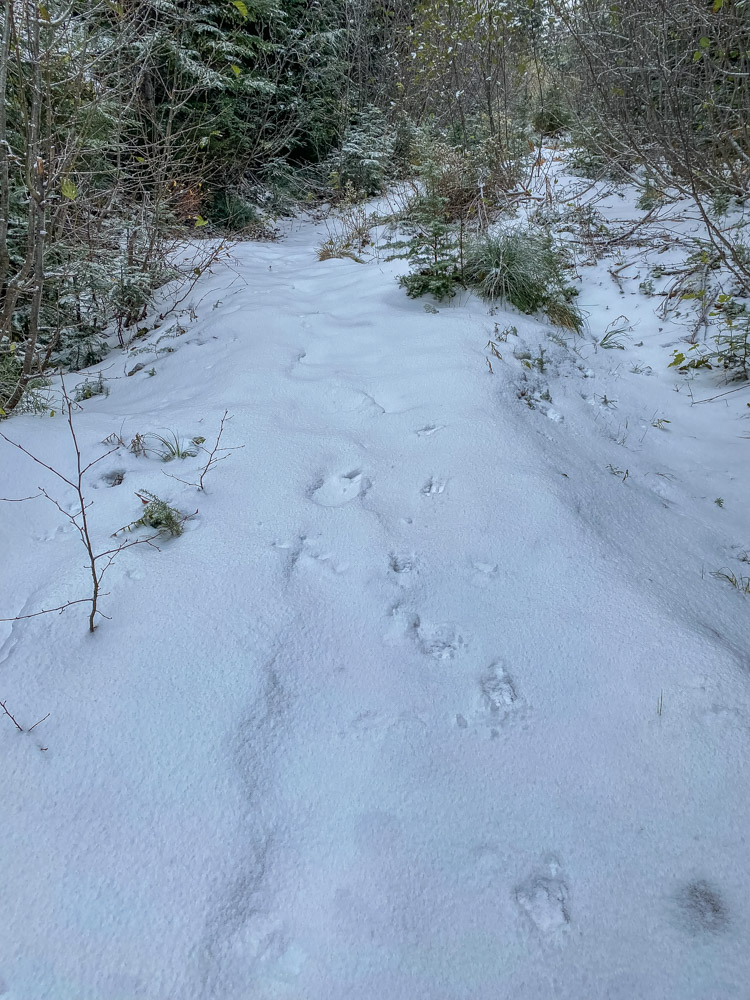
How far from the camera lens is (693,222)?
4441 millimetres

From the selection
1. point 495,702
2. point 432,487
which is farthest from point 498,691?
point 432,487

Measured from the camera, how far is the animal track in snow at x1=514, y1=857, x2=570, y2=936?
38.6 inches

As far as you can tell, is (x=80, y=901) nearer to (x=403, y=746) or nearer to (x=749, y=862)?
(x=403, y=746)

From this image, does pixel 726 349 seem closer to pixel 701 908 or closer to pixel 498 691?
pixel 498 691

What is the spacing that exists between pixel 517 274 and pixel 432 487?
6.92 feet

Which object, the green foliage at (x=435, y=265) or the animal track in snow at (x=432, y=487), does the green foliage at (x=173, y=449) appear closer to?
the animal track in snow at (x=432, y=487)

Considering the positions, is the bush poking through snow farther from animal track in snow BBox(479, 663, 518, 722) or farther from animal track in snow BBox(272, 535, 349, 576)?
animal track in snow BBox(479, 663, 518, 722)

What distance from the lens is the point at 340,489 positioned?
2021mm

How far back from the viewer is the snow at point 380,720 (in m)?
0.96

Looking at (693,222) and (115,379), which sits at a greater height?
(693,222)

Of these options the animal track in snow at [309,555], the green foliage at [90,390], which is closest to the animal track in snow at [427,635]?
the animal track in snow at [309,555]

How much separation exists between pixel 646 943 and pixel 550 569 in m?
0.93

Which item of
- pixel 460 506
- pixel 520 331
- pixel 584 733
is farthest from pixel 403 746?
pixel 520 331

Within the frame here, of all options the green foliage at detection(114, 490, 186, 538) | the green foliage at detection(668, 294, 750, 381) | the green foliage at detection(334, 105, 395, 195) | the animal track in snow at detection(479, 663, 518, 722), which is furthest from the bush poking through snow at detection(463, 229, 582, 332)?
the green foliage at detection(334, 105, 395, 195)
